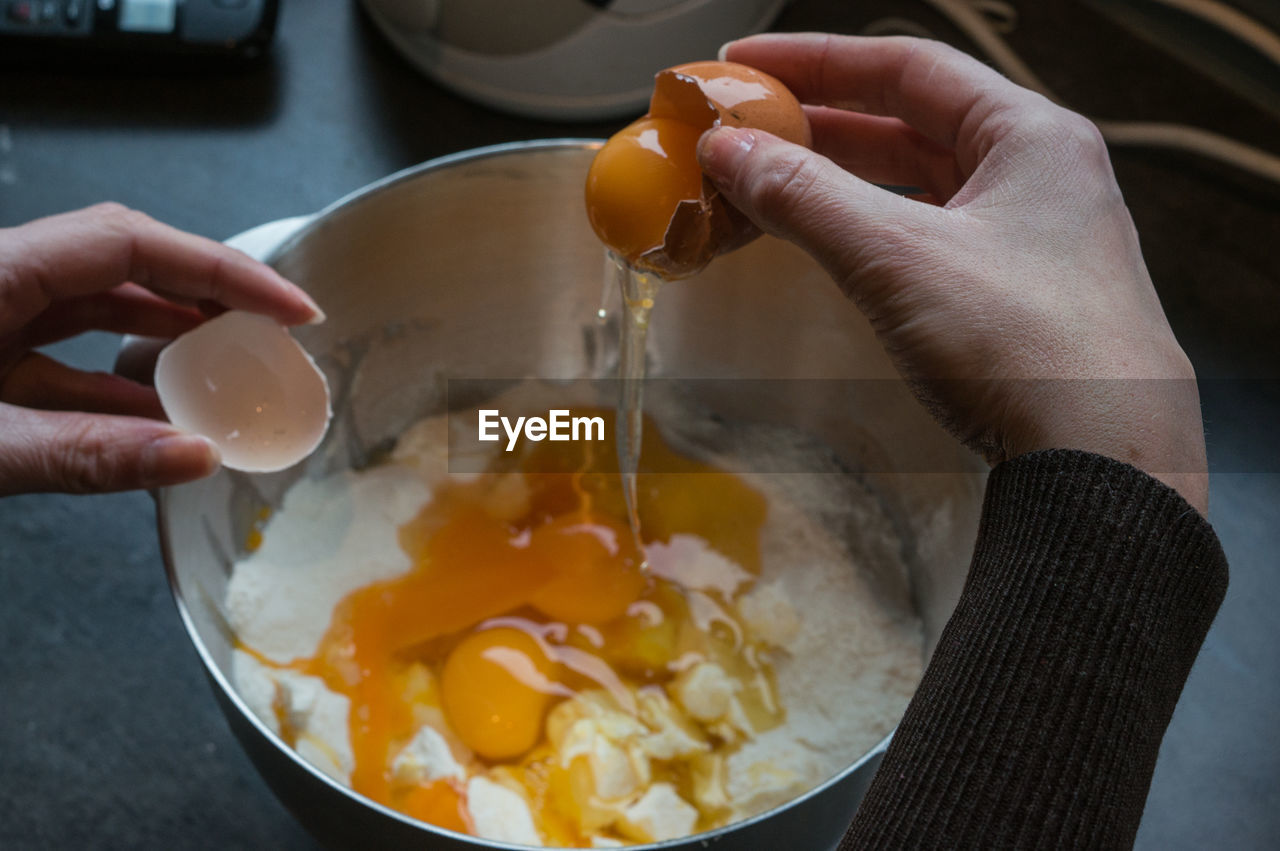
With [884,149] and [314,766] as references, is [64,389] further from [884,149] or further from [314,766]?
[884,149]

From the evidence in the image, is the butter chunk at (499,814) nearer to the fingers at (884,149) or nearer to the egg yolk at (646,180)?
the egg yolk at (646,180)

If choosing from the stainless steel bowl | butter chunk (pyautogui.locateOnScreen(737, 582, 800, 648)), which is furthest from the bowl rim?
butter chunk (pyautogui.locateOnScreen(737, 582, 800, 648))

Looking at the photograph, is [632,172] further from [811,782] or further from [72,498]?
[72,498]

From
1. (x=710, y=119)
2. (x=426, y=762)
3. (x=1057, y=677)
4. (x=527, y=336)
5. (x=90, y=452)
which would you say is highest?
(x=710, y=119)

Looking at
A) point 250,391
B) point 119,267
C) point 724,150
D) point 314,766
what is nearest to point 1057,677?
point 724,150

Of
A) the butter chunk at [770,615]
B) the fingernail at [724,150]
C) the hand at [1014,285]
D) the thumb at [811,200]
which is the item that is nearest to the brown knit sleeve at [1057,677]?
the hand at [1014,285]
